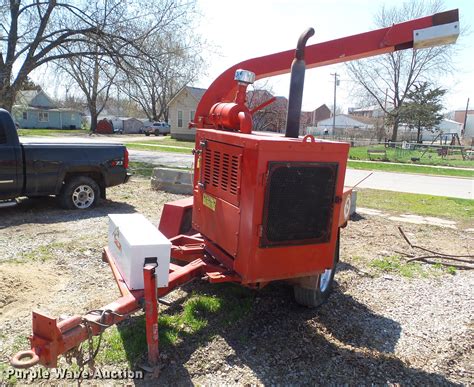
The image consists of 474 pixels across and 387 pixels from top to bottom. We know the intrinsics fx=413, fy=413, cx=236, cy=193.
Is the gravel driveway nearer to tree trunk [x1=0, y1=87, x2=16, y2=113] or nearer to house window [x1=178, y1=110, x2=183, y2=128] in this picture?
tree trunk [x1=0, y1=87, x2=16, y2=113]

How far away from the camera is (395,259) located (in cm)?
642

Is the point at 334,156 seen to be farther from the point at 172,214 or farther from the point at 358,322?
the point at 172,214

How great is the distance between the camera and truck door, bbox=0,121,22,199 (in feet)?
23.9

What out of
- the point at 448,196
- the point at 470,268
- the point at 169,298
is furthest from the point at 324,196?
the point at 448,196

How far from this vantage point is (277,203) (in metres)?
3.44

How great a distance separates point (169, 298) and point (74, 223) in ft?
12.0

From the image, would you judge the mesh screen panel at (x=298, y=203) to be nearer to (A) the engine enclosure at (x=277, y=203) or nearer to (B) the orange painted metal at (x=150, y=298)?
(A) the engine enclosure at (x=277, y=203)

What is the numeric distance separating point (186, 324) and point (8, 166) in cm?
522

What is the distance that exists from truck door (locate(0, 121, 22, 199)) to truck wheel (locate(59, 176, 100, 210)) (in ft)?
3.14

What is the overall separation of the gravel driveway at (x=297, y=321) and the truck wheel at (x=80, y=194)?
1.46 metres

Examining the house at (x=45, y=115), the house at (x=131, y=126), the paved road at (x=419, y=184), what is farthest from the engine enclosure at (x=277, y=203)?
the house at (x=45, y=115)

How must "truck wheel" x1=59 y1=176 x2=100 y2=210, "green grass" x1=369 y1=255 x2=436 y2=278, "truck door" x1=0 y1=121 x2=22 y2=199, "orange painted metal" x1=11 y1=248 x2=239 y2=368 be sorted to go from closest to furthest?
"orange painted metal" x1=11 y1=248 x2=239 y2=368, "green grass" x1=369 y1=255 x2=436 y2=278, "truck door" x1=0 y1=121 x2=22 y2=199, "truck wheel" x1=59 y1=176 x2=100 y2=210

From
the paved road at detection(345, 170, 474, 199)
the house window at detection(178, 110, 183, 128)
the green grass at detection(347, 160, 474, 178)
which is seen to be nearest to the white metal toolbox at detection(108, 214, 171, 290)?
the paved road at detection(345, 170, 474, 199)

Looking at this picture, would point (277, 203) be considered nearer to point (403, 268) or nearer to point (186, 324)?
point (186, 324)
